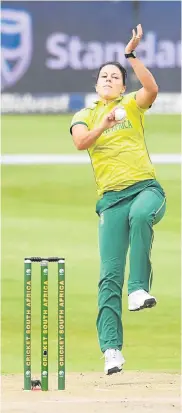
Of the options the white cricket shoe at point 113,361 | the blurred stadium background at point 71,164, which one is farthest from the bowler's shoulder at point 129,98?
the blurred stadium background at point 71,164

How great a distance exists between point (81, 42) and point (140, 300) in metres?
31.5

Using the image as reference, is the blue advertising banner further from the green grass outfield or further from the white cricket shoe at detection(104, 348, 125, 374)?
the white cricket shoe at detection(104, 348, 125, 374)

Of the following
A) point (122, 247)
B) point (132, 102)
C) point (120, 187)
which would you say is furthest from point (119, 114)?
point (122, 247)

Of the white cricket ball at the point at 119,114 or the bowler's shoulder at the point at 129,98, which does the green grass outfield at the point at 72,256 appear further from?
the white cricket ball at the point at 119,114

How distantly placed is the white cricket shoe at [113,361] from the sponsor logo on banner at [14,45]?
30.0 meters

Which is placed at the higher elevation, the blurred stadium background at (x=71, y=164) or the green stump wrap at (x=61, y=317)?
the blurred stadium background at (x=71, y=164)

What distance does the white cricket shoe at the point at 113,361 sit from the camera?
962cm

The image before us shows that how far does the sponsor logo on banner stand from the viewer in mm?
39406

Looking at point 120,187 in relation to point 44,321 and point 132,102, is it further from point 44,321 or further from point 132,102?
point 44,321

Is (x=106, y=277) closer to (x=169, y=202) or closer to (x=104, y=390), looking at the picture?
(x=104, y=390)

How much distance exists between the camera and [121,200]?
965 centimetres

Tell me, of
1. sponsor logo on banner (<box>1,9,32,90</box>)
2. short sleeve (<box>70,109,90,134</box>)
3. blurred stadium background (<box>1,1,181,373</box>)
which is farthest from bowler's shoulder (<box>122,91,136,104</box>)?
sponsor logo on banner (<box>1,9,32,90</box>)

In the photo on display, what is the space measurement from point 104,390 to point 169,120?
28848mm

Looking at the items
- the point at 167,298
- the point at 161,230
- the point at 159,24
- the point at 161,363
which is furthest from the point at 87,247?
the point at 159,24
